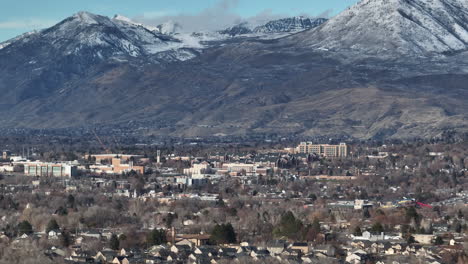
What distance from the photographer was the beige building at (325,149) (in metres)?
130

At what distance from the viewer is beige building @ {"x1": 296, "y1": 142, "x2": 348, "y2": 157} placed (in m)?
130

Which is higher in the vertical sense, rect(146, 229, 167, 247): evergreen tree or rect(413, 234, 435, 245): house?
rect(146, 229, 167, 247): evergreen tree

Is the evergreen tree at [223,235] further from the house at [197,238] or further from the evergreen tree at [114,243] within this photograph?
the evergreen tree at [114,243]

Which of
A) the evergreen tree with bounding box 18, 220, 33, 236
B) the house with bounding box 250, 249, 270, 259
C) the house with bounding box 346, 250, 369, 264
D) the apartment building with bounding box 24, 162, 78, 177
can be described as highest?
the apartment building with bounding box 24, 162, 78, 177

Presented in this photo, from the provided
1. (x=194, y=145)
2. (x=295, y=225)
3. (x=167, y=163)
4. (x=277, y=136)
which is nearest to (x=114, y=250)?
(x=295, y=225)

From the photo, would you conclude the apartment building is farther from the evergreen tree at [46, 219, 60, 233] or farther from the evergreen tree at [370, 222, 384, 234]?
the evergreen tree at [370, 222, 384, 234]

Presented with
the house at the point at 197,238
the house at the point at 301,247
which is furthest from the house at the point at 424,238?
the house at the point at 197,238

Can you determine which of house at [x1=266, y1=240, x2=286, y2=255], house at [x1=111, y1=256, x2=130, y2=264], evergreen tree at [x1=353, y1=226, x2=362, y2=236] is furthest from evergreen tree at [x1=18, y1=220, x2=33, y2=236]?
evergreen tree at [x1=353, y1=226, x2=362, y2=236]

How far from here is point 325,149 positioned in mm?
133000

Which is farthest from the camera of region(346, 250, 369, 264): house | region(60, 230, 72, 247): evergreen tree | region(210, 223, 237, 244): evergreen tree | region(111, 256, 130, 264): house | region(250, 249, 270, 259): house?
region(210, 223, 237, 244): evergreen tree

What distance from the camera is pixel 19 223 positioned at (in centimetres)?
6588

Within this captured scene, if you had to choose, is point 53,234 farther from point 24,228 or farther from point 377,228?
point 377,228

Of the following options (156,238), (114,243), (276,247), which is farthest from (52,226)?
(276,247)

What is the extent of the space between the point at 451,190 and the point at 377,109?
8556 centimetres
